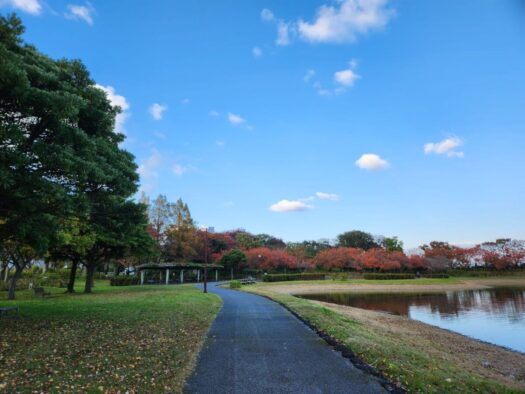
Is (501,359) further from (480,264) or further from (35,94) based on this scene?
(480,264)

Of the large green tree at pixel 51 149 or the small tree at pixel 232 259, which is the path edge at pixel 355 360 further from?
the small tree at pixel 232 259

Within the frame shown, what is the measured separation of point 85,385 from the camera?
18.1 ft

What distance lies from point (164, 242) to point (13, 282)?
3332 cm

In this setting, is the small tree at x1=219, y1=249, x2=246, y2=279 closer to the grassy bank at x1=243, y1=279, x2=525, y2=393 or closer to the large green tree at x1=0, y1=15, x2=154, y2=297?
the grassy bank at x1=243, y1=279, x2=525, y2=393

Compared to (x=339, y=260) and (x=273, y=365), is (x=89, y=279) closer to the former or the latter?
(x=273, y=365)

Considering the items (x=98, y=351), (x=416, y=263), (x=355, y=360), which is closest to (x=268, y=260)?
(x=416, y=263)

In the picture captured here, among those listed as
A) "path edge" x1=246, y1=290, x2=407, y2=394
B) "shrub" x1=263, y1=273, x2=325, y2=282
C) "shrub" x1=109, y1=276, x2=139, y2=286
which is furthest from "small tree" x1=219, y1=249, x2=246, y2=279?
"path edge" x1=246, y1=290, x2=407, y2=394

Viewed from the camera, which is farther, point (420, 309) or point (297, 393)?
point (420, 309)

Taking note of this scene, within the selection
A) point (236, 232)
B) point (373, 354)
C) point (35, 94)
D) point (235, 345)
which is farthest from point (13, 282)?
point (236, 232)

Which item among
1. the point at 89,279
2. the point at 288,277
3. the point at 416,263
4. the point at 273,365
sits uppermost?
the point at 416,263

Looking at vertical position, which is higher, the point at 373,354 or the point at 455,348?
the point at 373,354

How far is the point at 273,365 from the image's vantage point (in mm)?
6953

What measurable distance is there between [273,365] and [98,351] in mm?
3750

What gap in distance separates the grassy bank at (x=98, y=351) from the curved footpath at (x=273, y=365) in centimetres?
43
